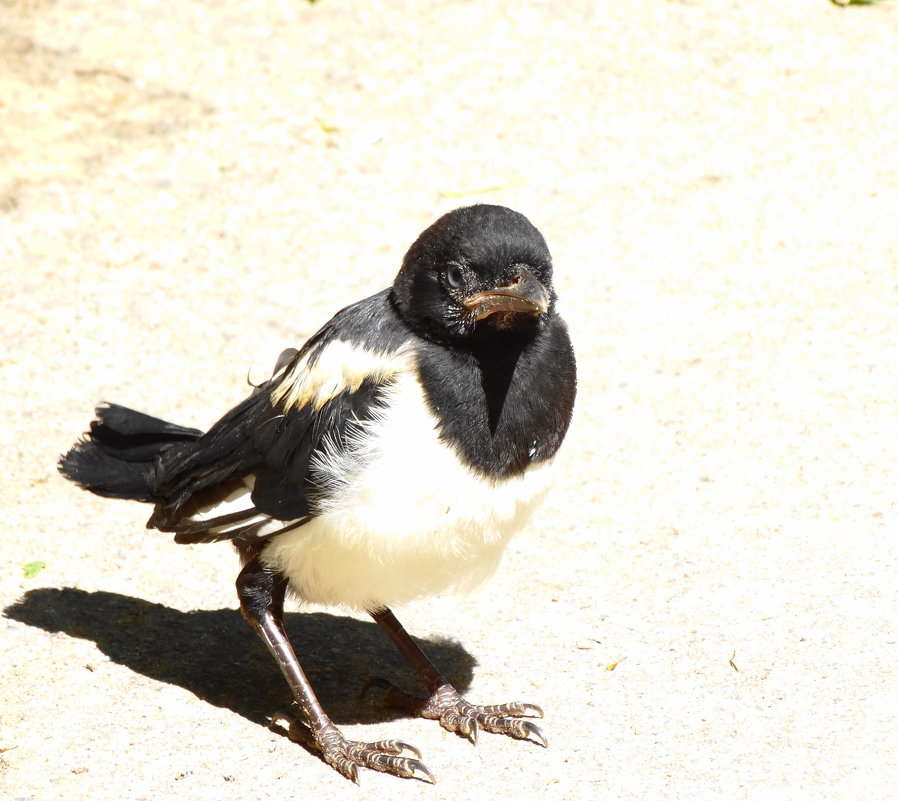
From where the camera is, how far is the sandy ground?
5098 mm

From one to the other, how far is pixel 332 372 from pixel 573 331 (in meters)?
3.14

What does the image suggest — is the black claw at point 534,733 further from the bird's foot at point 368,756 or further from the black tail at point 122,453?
the black tail at point 122,453

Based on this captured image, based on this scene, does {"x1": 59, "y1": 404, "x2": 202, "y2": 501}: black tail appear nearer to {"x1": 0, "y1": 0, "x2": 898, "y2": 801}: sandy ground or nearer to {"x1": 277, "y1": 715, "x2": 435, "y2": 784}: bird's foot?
{"x1": 0, "y1": 0, "x2": 898, "y2": 801}: sandy ground

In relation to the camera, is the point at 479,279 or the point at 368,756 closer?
the point at 479,279

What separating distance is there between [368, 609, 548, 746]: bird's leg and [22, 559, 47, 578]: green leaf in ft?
5.63

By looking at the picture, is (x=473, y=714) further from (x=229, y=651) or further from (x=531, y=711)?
(x=229, y=651)

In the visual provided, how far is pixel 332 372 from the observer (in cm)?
502

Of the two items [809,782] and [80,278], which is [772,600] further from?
[80,278]

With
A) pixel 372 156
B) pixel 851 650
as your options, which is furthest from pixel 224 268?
pixel 851 650

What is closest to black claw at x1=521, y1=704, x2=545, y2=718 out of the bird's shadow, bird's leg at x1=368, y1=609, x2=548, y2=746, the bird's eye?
bird's leg at x1=368, y1=609, x2=548, y2=746

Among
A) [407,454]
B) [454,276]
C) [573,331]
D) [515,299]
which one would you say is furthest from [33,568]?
[573,331]

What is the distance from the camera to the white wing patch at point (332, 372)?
482cm

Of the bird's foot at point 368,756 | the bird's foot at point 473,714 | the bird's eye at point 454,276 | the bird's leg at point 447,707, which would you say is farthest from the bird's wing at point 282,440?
the bird's foot at point 473,714

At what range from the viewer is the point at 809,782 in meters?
4.61
